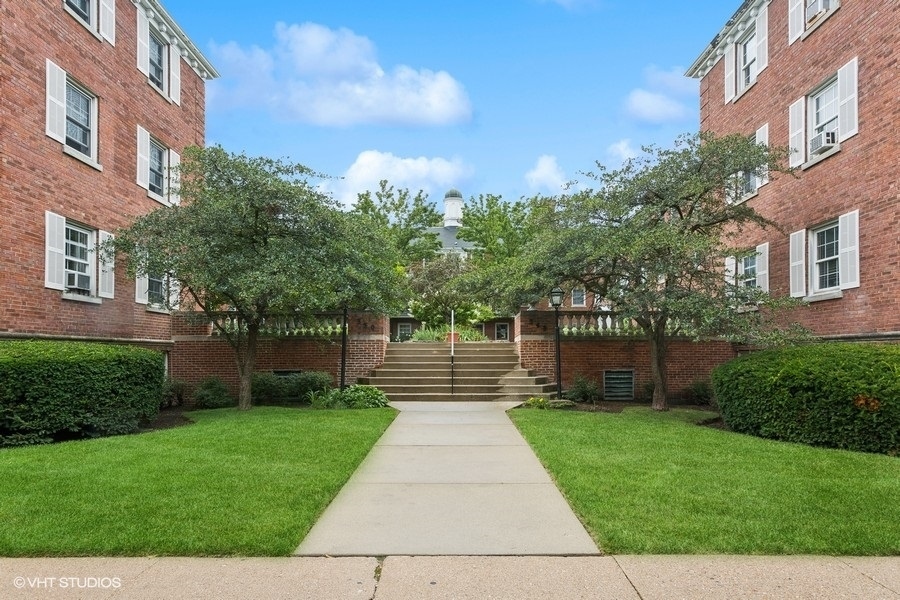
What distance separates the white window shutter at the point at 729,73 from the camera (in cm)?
1653

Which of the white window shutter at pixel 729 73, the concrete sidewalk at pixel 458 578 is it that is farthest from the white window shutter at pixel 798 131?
the concrete sidewalk at pixel 458 578

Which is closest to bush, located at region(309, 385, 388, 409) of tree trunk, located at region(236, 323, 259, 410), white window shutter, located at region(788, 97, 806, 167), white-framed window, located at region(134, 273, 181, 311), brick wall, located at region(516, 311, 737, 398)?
tree trunk, located at region(236, 323, 259, 410)

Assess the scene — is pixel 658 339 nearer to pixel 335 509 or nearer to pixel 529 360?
pixel 529 360

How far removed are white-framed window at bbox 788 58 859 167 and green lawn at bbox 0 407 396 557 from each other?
10495 millimetres

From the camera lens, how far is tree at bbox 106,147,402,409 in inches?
416

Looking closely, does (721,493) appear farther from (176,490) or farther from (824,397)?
(176,490)

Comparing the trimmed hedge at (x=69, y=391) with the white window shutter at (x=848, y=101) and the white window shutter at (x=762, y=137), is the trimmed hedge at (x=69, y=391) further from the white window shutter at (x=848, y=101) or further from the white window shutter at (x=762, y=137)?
the white window shutter at (x=762, y=137)

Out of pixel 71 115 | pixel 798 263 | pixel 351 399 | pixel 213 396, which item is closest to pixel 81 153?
pixel 71 115

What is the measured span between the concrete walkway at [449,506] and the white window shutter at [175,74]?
1224 centimetres

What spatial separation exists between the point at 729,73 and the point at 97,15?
→ 15.4 metres

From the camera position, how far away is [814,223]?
12633mm

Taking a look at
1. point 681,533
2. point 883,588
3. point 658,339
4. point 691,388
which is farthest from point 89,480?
point 691,388

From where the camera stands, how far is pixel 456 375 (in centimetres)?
1498

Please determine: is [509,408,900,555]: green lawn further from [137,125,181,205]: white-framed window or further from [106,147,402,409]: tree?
[137,125,181,205]: white-framed window
